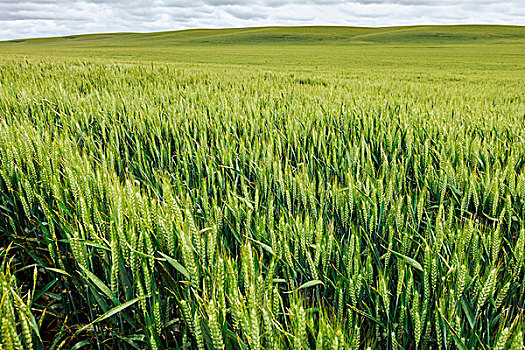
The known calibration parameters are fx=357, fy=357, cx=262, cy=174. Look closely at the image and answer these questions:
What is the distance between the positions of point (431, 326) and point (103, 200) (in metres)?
1.15

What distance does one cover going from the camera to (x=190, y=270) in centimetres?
84

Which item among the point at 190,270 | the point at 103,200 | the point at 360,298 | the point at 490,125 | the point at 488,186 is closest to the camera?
the point at 190,270

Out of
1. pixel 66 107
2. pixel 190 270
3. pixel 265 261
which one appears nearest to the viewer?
pixel 190 270

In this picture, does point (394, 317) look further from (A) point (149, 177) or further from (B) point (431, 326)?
(A) point (149, 177)

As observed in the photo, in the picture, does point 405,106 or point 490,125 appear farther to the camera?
point 405,106

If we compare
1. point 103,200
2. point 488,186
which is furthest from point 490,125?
point 103,200

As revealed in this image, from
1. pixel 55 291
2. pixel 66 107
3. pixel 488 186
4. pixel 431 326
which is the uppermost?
pixel 66 107

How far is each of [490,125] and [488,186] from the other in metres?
1.68

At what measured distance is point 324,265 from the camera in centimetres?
101

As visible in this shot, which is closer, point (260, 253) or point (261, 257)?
point (261, 257)

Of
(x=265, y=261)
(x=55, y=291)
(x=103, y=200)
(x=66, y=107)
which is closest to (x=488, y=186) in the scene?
(x=265, y=261)

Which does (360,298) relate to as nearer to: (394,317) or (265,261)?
(394,317)

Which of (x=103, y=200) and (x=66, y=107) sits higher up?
(x=66, y=107)

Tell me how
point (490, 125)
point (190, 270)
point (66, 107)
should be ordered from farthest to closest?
point (66, 107) → point (490, 125) → point (190, 270)
